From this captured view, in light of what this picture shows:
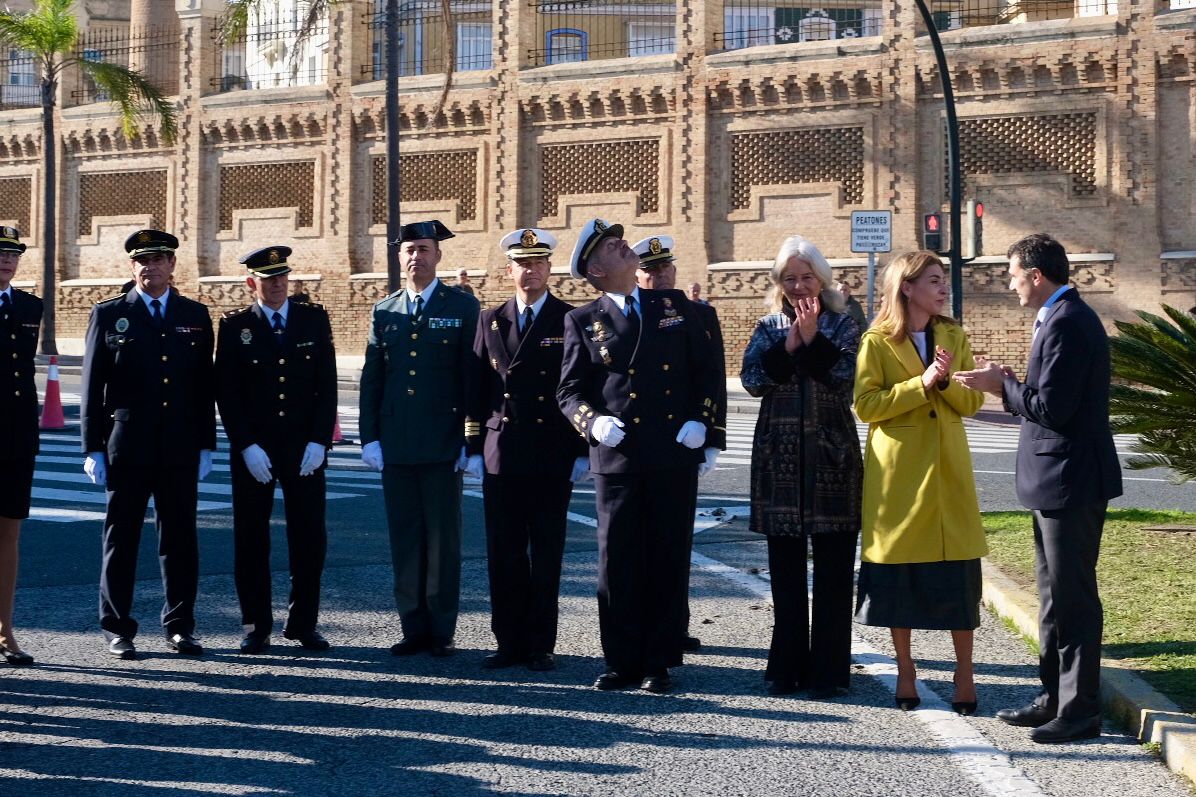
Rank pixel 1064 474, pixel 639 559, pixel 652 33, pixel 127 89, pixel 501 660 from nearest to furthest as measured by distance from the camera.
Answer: pixel 1064 474 < pixel 639 559 < pixel 501 660 < pixel 127 89 < pixel 652 33

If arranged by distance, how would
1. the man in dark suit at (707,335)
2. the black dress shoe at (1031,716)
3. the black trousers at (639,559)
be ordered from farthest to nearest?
1. the man in dark suit at (707,335)
2. the black trousers at (639,559)
3. the black dress shoe at (1031,716)

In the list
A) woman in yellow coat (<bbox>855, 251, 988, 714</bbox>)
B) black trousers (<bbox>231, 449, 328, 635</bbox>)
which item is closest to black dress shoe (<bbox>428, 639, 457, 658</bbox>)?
black trousers (<bbox>231, 449, 328, 635</bbox>)

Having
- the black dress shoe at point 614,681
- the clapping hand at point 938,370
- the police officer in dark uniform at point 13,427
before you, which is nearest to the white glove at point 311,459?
the police officer in dark uniform at point 13,427

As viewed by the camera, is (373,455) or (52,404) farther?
(52,404)

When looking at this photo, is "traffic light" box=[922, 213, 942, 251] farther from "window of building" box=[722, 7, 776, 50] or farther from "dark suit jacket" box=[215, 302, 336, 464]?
"window of building" box=[722, 7, 776, 50]

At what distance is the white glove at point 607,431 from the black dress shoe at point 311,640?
193 centimetres

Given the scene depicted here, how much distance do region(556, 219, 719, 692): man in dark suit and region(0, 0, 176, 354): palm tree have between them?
32458mm

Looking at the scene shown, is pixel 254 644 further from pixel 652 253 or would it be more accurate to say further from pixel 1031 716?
pixel 1031 716

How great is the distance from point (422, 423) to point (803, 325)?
2.15 m

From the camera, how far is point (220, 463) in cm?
1672

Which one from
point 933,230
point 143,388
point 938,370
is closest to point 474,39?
point 933,230

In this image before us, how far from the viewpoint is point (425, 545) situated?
25.0 feet

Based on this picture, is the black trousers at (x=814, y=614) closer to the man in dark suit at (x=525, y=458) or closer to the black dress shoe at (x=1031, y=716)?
the black dress shoe at (x=1031, y=716)

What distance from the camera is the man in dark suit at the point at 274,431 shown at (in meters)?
7.53
